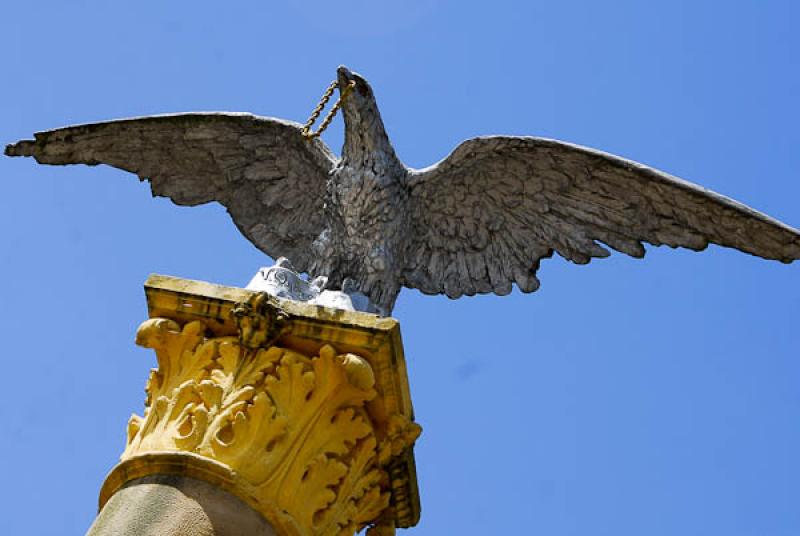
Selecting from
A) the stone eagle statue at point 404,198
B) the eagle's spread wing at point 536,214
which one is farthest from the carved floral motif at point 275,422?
the eagle's spread wing at point 536,214

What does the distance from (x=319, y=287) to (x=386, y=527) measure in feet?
6.05

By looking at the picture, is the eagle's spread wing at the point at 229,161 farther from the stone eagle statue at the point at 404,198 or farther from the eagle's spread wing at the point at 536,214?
the eagle's spread wing at the point at 536,214

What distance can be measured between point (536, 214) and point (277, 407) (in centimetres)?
297

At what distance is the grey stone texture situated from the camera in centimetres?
605

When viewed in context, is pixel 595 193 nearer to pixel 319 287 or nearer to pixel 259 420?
pixel 319 287

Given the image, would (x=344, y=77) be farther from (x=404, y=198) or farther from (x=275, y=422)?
(x=275, y=422)

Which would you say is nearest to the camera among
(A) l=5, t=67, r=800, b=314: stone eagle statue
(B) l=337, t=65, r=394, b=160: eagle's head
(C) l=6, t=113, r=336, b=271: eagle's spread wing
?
(A) l=5, t=67, r=800, b=314: stone eagle statue

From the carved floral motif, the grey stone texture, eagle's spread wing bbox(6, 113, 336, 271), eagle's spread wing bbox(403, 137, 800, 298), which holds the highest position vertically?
eagle's spread wing bbox(6, 113, 336, 271)

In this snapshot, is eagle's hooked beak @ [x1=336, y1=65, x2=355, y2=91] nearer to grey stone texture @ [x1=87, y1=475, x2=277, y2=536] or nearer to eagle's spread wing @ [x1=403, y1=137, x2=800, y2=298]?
eagle's spread wing @ [x1=403, y1=137, x2=800, y2=298]

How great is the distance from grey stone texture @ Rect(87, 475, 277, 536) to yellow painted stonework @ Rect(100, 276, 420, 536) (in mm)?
65

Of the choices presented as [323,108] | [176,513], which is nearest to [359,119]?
[323,108]

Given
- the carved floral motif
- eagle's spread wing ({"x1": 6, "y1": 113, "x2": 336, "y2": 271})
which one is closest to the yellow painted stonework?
the carved floral motif

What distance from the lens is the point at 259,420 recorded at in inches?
257

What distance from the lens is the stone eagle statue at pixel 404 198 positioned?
816 centimetres
